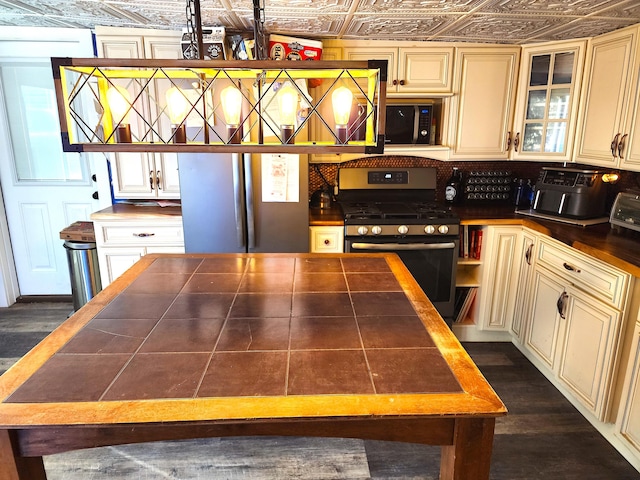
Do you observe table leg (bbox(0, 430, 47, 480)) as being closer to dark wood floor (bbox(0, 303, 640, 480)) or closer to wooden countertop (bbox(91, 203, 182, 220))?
dark wood floor (bbox(0, 303, 640, 480))

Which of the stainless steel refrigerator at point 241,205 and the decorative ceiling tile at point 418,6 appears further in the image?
the stainless steel refrigerator at point 241,205

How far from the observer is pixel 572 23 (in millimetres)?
2500

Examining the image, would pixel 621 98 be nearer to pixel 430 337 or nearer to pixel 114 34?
pixel 430 337

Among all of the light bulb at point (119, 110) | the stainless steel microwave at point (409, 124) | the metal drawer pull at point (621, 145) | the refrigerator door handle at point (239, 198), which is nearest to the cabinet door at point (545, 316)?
the metal drawer pull at point (621, 145)

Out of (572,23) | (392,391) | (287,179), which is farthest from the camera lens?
(287,179)

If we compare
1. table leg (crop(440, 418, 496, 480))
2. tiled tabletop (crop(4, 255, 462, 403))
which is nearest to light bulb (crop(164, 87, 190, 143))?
tiled tabletop (crop(4, 255, 462, 403))

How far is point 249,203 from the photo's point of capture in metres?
2.85

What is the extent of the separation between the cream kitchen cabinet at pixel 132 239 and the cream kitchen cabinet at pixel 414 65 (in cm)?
170

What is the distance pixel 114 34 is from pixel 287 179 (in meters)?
1.51

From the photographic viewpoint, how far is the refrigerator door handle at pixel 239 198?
2.78 meters

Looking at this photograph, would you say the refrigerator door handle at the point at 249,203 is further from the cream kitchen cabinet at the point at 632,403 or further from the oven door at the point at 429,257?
the cream kitchen cabinet at the point at 632,403

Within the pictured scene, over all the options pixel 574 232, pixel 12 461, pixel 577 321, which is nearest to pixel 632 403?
pixel 577 321

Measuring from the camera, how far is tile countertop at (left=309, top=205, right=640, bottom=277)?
2.13 meters

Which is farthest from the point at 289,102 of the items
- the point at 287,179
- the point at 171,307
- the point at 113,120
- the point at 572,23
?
the point at 572,23
